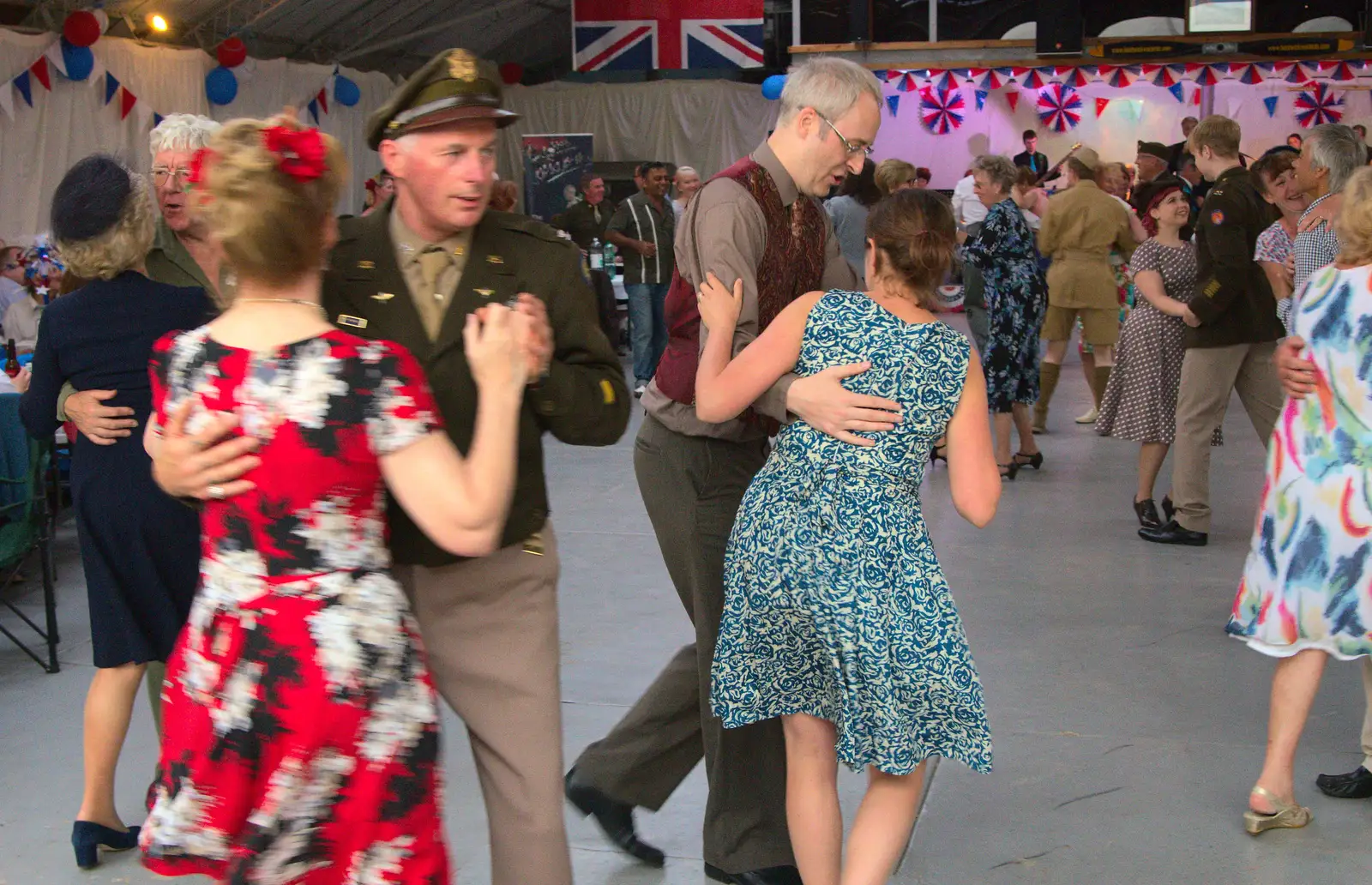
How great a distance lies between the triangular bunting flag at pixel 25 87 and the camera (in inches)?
452

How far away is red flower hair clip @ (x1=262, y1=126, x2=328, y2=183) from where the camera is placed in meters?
1.77

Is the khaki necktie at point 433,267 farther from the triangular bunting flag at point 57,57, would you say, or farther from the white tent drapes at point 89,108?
the triangular bunting flag at point 57,57

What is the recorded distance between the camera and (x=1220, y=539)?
20.1 feet

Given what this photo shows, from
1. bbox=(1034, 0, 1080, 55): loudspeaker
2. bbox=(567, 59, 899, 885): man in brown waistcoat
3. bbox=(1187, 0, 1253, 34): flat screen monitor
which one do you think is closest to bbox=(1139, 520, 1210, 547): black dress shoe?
bbox=(567, 59, 899, 885): man in brown waistcoat

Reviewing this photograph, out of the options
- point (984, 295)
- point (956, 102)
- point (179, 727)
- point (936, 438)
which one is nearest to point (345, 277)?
point (179, 727)

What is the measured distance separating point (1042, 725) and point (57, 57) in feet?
35.8

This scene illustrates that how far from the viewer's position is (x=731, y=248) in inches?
108

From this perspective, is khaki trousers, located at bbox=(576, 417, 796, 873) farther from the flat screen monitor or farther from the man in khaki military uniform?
the flat screen monitor

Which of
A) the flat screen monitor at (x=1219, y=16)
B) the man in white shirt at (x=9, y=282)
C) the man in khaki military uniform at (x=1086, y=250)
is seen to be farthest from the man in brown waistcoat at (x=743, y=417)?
the flat screen monitor at (x=1219, y=16)

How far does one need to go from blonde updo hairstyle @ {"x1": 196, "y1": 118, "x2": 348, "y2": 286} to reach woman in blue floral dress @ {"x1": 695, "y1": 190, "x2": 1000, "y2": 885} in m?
0.99

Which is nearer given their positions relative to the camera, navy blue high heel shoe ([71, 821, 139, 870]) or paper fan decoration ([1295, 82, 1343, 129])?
navy blue high heel shoe ([71, 821, 139, 870])

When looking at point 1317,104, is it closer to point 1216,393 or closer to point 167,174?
point 1216,393

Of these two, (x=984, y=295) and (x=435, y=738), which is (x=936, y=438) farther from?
(x=984, y=295)

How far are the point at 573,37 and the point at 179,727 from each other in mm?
18874
